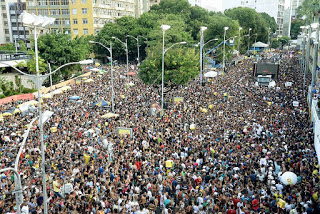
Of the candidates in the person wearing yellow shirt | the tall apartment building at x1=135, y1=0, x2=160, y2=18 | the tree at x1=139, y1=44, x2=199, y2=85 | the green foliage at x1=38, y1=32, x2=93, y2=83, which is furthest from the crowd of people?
the tall apartment building at x1=135, y1=0, x2=160, y2=18

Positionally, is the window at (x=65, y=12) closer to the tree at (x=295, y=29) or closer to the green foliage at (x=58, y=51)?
the green foliage at (x=58, y=51)

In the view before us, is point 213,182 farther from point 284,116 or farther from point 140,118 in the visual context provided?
point 284,116

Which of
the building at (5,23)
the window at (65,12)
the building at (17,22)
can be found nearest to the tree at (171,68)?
the window at (65,12)

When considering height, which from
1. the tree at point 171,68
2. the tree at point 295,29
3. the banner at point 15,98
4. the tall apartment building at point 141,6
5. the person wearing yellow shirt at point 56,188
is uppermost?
the tall apartment building at point 141,6

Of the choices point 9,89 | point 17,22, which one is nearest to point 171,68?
point 9,89

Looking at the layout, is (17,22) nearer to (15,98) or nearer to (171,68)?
(15,98)

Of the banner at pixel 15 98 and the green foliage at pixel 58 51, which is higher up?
the green foliage at pixel 58 51
